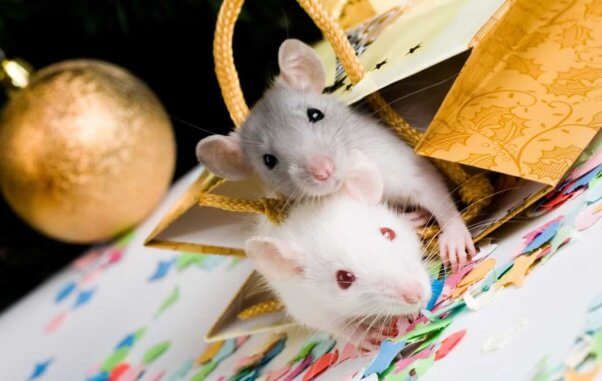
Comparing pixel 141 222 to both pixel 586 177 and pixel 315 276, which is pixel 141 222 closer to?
pixel 315 276

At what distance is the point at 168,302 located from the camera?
1.32 meters

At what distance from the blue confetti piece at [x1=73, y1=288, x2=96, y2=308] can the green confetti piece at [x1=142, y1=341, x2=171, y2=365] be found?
0.37 meters

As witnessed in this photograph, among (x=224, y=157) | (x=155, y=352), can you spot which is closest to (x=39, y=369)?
(x=155, y=352)

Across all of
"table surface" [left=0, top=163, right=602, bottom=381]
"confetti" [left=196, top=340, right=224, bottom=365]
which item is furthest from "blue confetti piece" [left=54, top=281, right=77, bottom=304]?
"confetti" [left=196, top=340, right=224, bottom=365]

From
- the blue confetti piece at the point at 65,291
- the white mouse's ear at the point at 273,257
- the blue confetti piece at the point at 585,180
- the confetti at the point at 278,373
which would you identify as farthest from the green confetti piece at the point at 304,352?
the blue confetti piece at the point at 65,291

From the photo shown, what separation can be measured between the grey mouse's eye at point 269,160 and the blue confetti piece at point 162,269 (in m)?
0.66

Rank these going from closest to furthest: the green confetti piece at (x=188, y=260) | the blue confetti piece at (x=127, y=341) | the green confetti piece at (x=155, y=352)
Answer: the green confetti piece at (x=155, y=352) < the blue confetti piece at (x=127, y=341) < the green confetti piece at (x=188, y=260)

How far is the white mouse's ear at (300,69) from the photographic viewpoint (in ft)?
2.93

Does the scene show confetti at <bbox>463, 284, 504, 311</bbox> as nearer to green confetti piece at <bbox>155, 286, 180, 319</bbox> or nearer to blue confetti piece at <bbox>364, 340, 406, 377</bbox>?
blue confetti piece at <bbox>364, 340, 406, 377</bbox>

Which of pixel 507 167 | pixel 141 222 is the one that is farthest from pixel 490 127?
pixel 141 222

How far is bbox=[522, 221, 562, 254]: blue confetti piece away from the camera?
72 cm

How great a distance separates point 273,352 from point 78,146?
0.64 meters

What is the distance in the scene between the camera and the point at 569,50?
0.77 m

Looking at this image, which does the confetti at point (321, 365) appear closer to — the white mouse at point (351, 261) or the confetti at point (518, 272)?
the white mouse at point (351, 261)
